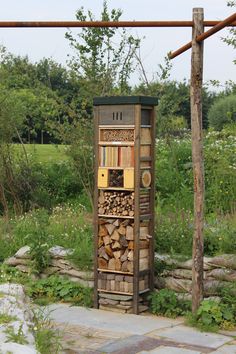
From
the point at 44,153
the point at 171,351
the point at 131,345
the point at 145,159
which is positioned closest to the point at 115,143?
the point at 145,159

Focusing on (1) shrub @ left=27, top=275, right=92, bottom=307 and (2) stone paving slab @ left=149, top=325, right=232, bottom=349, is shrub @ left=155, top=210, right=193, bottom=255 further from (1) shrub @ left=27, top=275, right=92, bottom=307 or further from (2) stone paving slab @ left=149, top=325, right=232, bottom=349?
(2) stone paving slab @ left=149, top=325, right=232, bottom=349

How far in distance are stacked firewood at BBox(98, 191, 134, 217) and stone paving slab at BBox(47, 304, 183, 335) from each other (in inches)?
45.1

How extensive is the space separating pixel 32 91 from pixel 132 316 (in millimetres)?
9946

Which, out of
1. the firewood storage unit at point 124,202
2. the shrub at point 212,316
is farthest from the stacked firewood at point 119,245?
the shrub at point 212,316

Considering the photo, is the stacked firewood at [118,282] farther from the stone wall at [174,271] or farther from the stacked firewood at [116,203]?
the stacked firewood at [116,203]

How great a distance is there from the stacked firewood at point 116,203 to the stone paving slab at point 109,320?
45.1 inches

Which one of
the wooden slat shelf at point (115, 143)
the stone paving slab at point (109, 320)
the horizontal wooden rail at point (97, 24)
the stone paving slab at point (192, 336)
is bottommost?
the stone paving slab at point (192, 336)

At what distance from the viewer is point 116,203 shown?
28.1ft

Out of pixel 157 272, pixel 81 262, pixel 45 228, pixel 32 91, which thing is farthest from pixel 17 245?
pixel 32 91

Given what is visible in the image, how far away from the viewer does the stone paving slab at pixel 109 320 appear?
7621 millimetres

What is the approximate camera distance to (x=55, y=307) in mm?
8625

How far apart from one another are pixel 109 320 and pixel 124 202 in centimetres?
136

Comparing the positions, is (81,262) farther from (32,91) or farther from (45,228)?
(32,91)

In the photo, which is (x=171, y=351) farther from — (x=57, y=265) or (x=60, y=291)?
(x=57, y=265)
